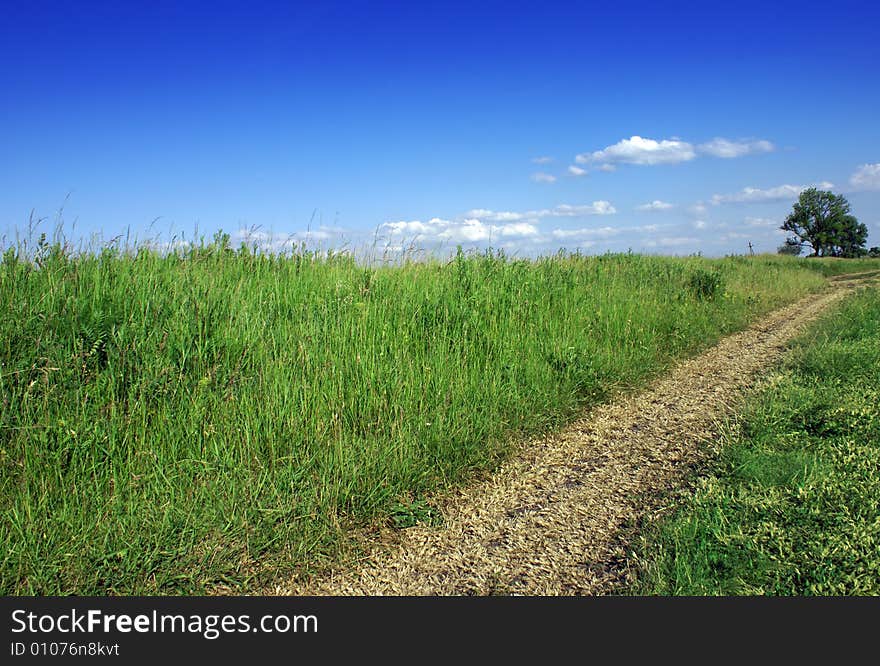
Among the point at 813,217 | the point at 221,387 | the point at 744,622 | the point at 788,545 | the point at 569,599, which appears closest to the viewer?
the point at 744,622

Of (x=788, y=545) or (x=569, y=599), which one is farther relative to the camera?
(x=788, y=545)

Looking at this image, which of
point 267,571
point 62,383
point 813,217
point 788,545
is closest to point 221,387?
point 62,383

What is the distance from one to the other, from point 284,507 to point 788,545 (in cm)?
284

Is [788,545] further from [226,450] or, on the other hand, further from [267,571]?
[226,450]

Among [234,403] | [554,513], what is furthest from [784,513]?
[234,403]

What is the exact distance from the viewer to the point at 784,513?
11.3ft

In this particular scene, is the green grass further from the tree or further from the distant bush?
the tree

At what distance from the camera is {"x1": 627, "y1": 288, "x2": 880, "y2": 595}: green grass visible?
2.92 m

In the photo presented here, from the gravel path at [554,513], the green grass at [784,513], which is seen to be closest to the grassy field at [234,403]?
the gravel path at [554,513]

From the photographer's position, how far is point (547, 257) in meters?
9.97

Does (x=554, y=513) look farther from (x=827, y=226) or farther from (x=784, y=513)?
(x=827, y=226)

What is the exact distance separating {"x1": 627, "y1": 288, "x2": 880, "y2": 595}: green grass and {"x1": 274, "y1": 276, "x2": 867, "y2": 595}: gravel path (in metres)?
0.30

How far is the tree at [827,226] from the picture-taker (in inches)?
2367

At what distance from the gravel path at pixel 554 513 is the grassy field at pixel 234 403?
9.5 inches
